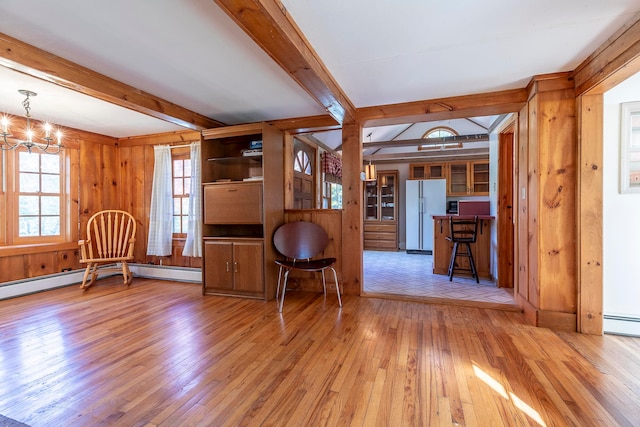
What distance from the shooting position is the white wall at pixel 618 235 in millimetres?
2336

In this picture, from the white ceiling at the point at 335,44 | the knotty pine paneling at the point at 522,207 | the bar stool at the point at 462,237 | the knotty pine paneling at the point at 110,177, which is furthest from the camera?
the knotty pine paneling at the point at 110,177

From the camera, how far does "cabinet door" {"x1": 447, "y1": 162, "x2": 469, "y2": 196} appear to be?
667 cm

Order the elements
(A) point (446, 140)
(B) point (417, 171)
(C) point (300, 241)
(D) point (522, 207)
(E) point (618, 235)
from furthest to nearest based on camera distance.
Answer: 1. (B) point (417, 171)
2. (A) point (446, 140)
3. (C) point (300, 241)
4. (D) point (522, 207)
5. (E) point (618, 235)

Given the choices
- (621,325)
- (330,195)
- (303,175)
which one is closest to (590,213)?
(621,325)

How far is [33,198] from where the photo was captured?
3777 millimetres

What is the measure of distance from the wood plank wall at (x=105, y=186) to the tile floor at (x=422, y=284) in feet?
8.77

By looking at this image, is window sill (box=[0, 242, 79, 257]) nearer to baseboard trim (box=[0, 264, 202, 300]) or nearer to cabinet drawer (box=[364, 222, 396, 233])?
baseboard trim (box=[0, 264, 202, 300])

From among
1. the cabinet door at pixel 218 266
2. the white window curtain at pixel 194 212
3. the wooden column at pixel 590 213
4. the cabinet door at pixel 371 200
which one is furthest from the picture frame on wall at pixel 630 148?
the cabinet door at pixel 371 200

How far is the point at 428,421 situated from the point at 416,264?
4.24m

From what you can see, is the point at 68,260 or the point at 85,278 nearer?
the point at 85,278

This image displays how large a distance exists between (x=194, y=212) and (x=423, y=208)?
4.89m

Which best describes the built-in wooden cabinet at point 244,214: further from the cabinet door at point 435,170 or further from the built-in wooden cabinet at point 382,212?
the cabinet door at point 435,170

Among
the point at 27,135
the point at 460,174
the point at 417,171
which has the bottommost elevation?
the point at 27,135

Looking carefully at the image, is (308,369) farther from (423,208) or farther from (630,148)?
(423,208)
